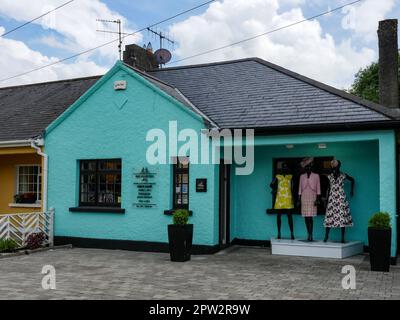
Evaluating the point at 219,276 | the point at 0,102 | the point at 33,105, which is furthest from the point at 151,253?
the point at 0,102

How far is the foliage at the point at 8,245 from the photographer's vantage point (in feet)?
37.2

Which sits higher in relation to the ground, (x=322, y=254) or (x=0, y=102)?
(x=0, y=102)

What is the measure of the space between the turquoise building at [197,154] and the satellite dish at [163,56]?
17.8 ft

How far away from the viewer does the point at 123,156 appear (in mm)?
12180

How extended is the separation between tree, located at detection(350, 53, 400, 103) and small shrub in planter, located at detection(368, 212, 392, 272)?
79.7 feet

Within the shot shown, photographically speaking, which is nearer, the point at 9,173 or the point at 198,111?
the point at 198,111

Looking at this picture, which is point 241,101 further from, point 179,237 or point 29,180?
point 29,180

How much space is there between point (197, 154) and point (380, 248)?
4640mm

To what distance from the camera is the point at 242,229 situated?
40.5 feet

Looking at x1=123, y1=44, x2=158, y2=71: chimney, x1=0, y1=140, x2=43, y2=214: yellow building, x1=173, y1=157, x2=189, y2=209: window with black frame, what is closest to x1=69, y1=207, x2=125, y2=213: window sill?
x1=173, y1=157, x2=189, y2=209: window with black frame

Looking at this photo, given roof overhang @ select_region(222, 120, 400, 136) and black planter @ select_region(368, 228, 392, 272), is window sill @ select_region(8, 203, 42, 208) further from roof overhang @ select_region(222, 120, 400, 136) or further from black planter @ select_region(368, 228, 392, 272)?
black planter @ select_region(368, 228, 392, 272)

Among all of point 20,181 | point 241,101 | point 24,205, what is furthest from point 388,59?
point 20,181
